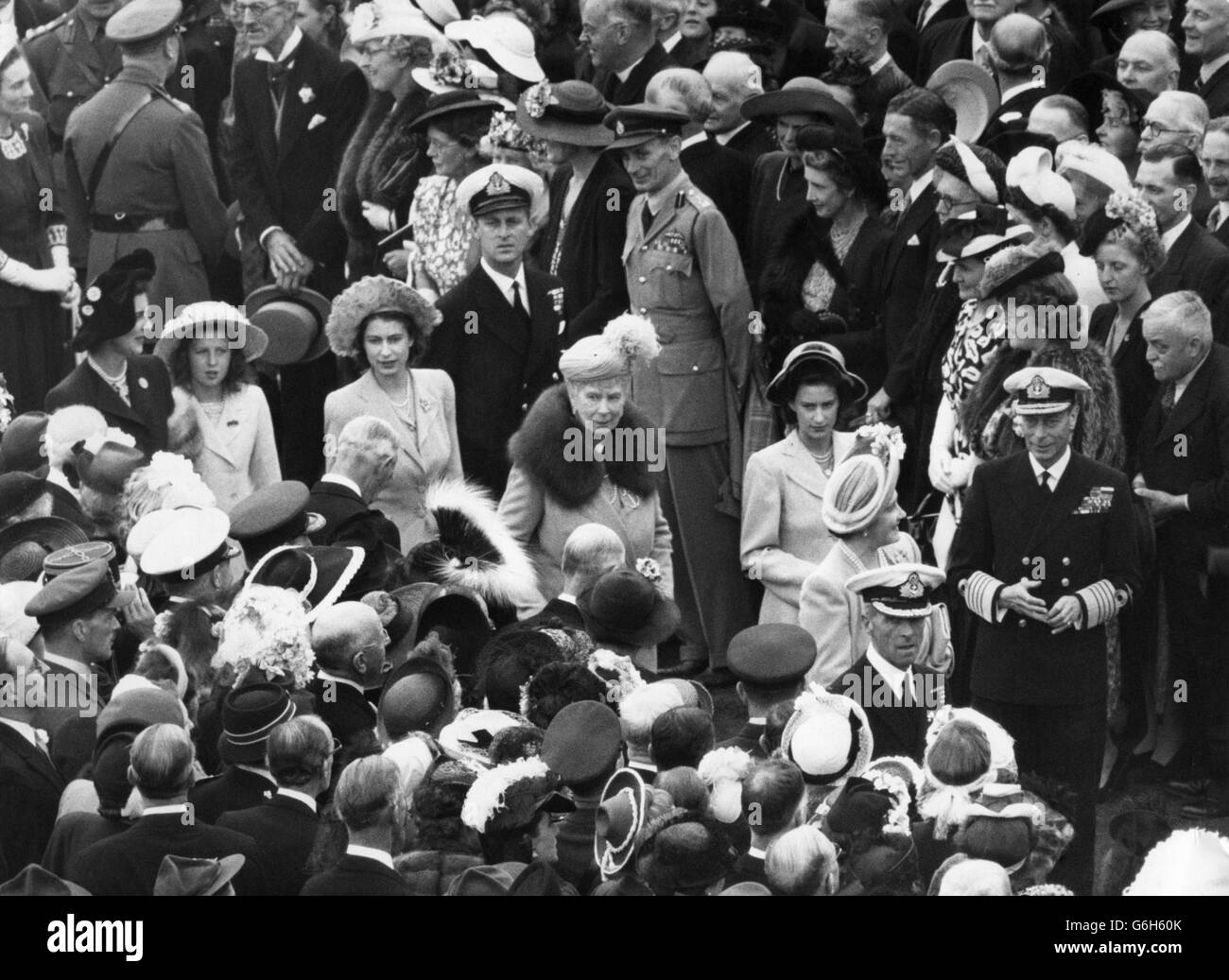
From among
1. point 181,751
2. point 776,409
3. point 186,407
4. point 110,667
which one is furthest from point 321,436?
point 181,751

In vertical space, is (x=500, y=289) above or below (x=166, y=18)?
below

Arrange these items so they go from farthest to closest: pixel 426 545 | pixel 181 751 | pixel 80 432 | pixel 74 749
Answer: pixel 80 432 → pixel 426 545 → pixel 74 749 → pixel 181 751

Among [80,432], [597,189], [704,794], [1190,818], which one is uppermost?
[597,189]

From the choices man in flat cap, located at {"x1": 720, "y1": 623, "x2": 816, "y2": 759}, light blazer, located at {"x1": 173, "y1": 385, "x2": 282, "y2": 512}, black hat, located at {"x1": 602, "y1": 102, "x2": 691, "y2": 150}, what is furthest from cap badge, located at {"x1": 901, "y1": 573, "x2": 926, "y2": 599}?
light blazer, located at {"x1": 173, "y1": 385, "x2": 282, "y2": 512}

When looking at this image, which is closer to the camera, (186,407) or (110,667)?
(110,667)

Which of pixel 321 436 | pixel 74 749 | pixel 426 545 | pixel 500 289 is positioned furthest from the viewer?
pixel 321 436

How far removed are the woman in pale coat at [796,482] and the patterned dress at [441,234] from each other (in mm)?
1898

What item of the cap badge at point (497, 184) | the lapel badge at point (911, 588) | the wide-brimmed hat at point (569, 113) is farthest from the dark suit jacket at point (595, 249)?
the lapel badge at point (911, 588)

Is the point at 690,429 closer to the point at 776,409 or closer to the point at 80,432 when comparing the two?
the point at 776,409

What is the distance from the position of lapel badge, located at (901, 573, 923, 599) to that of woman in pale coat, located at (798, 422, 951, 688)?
0.48m

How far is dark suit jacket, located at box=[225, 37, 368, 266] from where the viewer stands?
12516 mm

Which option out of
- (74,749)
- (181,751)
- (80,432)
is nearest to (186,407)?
(80,432)

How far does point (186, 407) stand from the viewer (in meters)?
10.7

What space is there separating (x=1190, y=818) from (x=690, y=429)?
2768 mm
